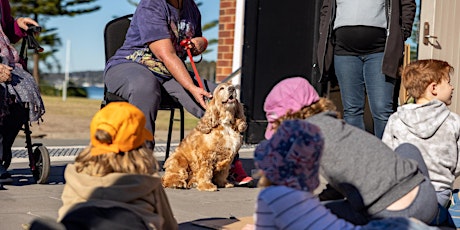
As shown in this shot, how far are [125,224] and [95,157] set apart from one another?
32cm

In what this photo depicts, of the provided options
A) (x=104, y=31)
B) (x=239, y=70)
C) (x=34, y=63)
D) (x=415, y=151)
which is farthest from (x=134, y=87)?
(x=34, y=63)

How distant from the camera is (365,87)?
5824mm

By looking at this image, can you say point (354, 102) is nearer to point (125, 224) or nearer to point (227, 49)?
point (125, 224)

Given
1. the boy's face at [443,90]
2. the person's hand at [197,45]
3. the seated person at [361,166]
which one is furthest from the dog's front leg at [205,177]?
the seated person at [361,166]

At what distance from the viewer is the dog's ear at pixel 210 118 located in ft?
18.2

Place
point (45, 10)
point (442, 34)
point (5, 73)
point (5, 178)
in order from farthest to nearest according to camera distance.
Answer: point (45, 10) < point (442, 34) < point (5, 178) < point (5, 73)

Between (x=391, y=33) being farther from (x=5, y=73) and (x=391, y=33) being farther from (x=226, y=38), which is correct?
(x=226, y=38)

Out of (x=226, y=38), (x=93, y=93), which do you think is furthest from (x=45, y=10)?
(x=226, y=38)

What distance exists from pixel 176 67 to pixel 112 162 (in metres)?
2.49

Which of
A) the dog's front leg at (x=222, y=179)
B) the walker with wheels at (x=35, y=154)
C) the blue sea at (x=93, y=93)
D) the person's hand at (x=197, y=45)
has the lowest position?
the blue sea at (x=93, y=93)

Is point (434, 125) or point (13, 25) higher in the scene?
point (13, 25)

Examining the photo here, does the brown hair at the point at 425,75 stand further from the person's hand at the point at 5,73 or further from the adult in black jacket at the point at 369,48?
the person's hand at the point at 5,73

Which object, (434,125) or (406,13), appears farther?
(406,13)

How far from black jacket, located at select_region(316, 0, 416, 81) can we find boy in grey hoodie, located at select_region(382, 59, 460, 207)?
1153mm
